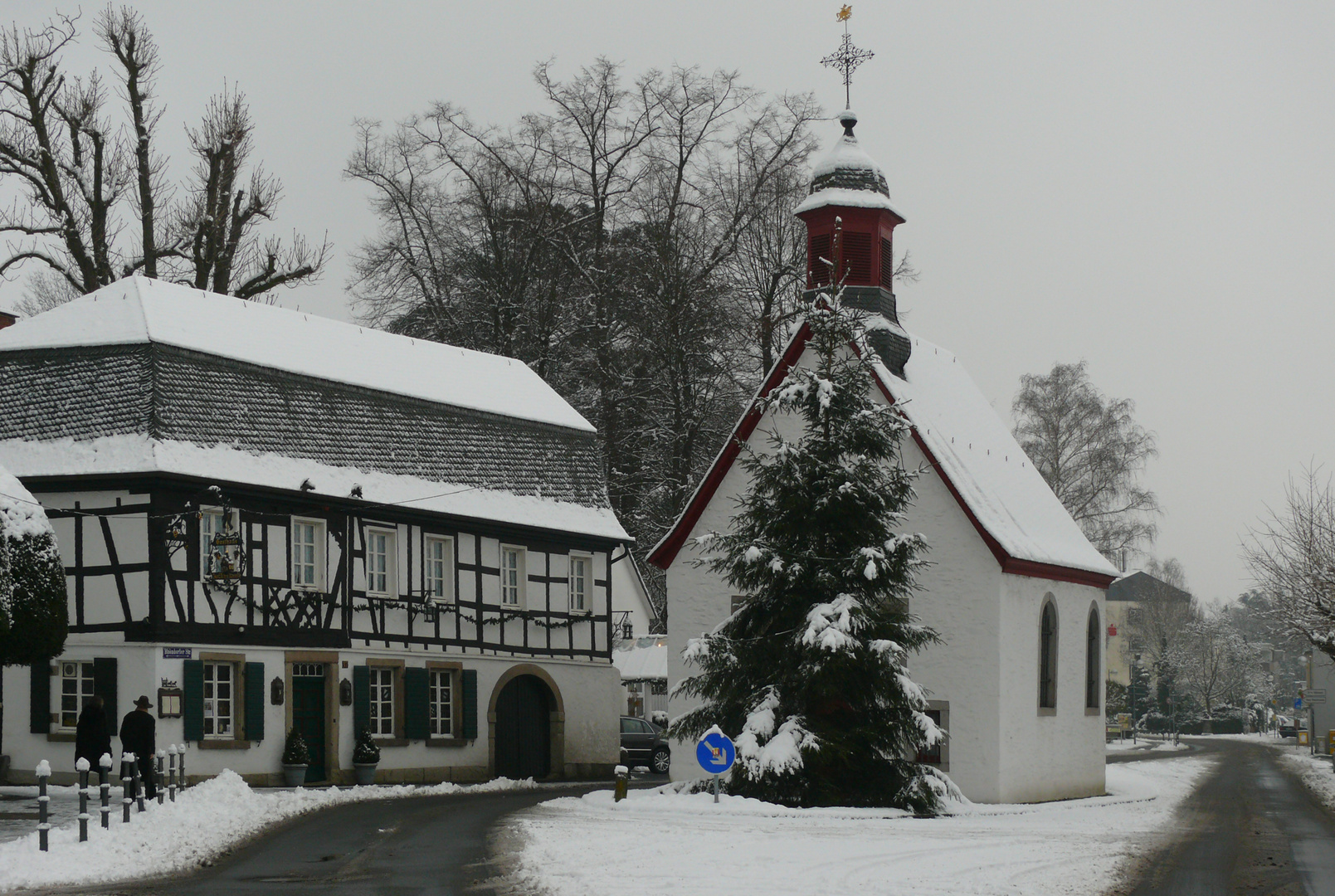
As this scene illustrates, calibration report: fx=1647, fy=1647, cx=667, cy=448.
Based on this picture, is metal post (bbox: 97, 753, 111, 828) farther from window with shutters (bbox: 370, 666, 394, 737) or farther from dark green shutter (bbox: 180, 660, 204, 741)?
window with shutters (bbox: 370, 666, 394, 737)

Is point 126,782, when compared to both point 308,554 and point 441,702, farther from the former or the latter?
point 441,702

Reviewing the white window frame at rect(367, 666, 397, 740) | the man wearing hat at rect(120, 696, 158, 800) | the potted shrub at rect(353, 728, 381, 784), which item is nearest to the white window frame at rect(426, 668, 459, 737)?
the white window frame at rect(367, 666, 397, 740)

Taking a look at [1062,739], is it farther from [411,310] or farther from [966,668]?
[411,310]

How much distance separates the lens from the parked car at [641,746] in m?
37.0

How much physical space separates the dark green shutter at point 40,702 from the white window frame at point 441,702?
7304 millimetres

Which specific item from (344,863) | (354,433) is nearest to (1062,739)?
(354,433)

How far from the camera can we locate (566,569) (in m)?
35.2

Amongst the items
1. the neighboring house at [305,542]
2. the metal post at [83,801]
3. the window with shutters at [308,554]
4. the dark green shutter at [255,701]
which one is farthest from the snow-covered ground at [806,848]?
the window with shutters at [308,554]

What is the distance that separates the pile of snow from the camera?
1468 centimetres

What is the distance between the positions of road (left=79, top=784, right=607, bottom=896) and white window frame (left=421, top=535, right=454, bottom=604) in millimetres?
8447

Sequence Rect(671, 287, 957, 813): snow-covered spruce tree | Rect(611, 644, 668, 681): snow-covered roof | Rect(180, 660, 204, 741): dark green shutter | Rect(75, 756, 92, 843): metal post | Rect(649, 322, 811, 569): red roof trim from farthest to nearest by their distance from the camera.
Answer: Rect(611, 644, 668, 681): snow-covered roof < Rect(649, 322, 811, 569): red roof trim < Rect(180, 660, 204, 741): dark green shutter < Rect(671, 287, 957, 813): snow-covered spruce tree < Rect(75, 756, 92, 843): metal post

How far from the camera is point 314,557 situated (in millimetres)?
28953

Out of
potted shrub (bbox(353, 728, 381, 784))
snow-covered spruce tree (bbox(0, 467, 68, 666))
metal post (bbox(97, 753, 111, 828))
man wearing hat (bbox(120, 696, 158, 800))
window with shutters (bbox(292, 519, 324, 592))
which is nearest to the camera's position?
metal post (bbox(97, 753, 111, 828))

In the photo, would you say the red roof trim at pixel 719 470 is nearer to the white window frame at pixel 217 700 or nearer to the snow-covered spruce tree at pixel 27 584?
the white window frame at pixel 217 700
